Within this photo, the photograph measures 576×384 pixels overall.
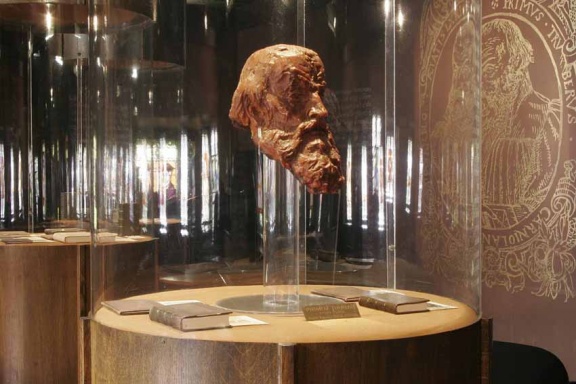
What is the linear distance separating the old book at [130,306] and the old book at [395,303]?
548mm

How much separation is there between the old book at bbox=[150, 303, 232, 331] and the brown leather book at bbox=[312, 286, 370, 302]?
478mm

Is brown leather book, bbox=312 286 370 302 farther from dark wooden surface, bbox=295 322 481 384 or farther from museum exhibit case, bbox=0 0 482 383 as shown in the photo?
dark wooden surface, bbox=295 322 481 384

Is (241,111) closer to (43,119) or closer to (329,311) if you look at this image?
(329,311)

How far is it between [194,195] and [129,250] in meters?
0.27

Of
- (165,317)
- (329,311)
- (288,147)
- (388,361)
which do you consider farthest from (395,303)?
(165,317)

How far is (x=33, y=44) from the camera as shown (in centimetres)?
486

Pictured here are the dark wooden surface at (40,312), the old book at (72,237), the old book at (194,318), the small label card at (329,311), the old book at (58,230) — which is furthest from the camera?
the old book at (58,230)

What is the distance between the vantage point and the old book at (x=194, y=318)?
1927 mm

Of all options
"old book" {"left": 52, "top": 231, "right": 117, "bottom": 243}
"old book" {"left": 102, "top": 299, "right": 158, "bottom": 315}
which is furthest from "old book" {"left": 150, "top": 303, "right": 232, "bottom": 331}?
"old book" {"left": 52, "top": 231, "right": 117, "bottom": 243}

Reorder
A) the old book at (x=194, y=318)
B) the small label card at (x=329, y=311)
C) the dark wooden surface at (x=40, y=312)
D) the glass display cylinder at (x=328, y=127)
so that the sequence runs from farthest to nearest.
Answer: the dark wooden surface at (x=40, y=312), the glass display cylinder at (x=328, y=127), the small label card at (x=329, y=311), the old book at (x=194, y=318)

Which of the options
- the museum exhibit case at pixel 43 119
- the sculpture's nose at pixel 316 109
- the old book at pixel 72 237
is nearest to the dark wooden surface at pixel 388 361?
the sculpture's nose at pixel 316 109

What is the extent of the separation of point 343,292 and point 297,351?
70cm

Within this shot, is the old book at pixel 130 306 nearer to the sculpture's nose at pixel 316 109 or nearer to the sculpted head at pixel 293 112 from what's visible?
the sculpted head at pixel 293 112

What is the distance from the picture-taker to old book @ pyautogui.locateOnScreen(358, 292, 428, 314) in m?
2.19
